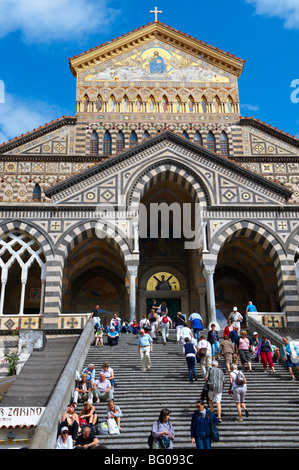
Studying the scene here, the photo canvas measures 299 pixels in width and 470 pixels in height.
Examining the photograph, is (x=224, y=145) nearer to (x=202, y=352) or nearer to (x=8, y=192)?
(x=8, y=192)

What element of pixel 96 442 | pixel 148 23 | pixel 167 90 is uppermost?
pixel 148 23

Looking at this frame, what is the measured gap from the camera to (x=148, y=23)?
37219 mm

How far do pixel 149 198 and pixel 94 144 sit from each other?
6604 millimetres

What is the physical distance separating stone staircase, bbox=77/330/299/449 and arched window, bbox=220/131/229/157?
1818 centimetres

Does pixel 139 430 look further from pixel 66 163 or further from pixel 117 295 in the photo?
pixel 66 163

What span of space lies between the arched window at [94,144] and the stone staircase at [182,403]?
694 inches

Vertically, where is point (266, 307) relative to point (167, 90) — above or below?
below

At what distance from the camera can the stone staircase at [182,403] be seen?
12.8 m

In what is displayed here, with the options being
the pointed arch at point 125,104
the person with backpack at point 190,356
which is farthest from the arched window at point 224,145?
the person with backpack at point 190,356

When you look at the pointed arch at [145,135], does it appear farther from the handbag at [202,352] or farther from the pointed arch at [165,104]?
the handbag at [202,352]

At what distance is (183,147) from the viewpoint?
28.2 metres

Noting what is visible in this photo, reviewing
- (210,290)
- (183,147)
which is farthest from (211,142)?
(210,290)

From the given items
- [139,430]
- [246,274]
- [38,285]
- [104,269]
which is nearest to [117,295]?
[104,269]

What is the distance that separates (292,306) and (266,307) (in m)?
5.58
